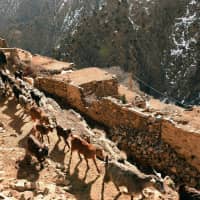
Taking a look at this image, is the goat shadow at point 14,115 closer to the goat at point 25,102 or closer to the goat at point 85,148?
the goat at point 25,102

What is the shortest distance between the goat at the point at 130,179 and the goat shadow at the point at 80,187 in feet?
2.42

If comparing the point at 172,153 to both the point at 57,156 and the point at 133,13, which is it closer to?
the point at 57,156

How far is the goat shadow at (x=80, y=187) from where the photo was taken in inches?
400

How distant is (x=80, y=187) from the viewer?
10.5m

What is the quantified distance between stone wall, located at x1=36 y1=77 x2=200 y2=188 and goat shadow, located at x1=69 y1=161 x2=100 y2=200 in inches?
204

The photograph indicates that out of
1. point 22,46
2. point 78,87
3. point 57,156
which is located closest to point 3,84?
point 78,87

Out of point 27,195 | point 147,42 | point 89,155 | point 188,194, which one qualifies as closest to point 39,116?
point 89,155

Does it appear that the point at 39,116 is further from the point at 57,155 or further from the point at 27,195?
the point at 27,195

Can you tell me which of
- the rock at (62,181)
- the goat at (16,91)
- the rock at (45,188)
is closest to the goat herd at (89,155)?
the rock at (62,181)

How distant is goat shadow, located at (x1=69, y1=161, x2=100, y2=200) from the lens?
400 inches

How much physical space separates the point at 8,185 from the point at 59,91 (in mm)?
12042

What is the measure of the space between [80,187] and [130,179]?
1631mm

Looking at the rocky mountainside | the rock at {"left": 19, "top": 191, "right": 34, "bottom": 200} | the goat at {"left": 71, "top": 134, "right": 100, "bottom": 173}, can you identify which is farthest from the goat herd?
the rocky mountainside

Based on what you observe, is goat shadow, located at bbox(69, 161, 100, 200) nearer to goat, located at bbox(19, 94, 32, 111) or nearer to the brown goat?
the brown goat
